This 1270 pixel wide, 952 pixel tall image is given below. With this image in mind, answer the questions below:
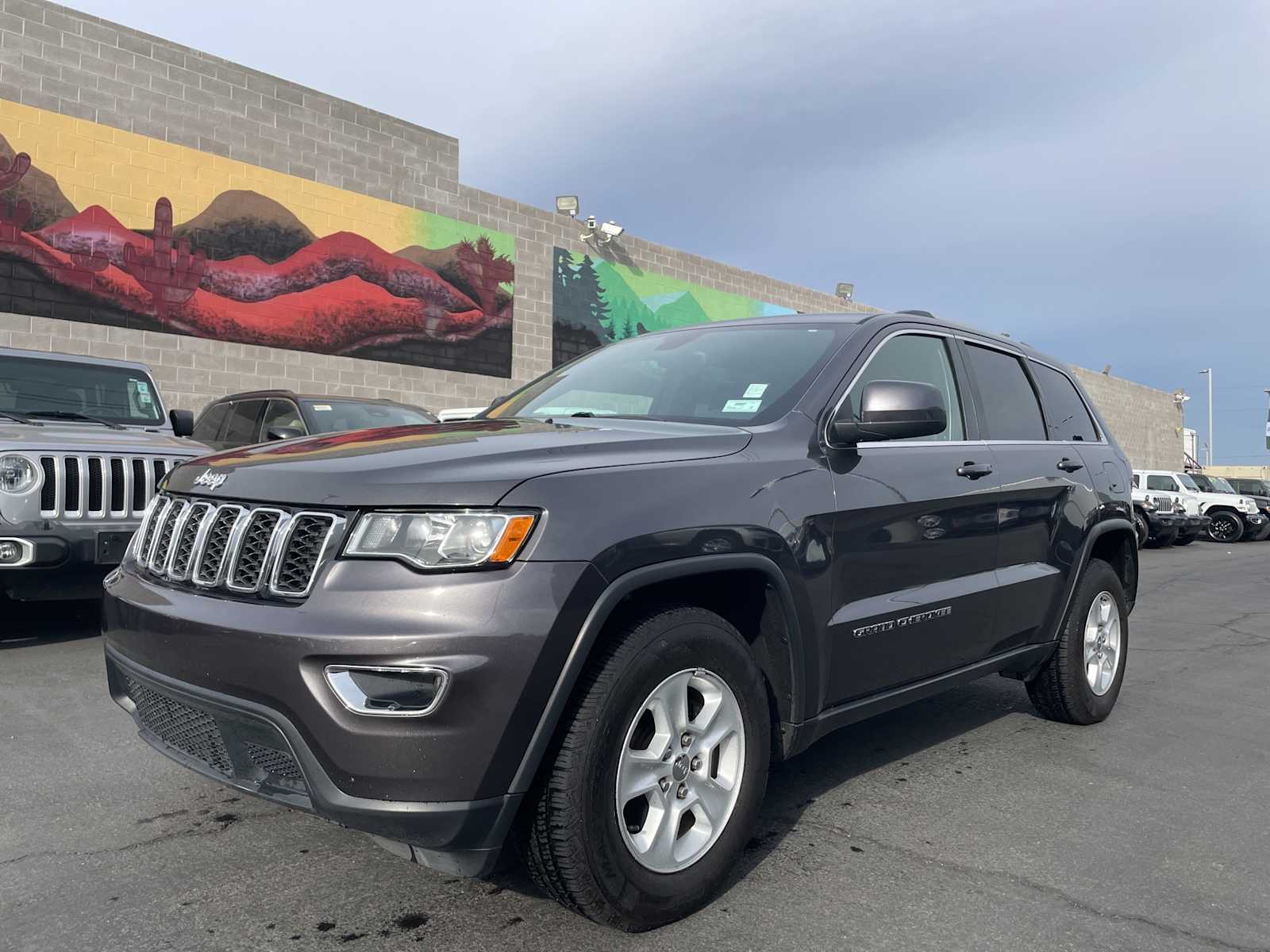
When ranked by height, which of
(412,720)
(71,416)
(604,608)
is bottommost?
(412,720)

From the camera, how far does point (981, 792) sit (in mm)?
3980

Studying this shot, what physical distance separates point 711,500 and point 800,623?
1.72 feet

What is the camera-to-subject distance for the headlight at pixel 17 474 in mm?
5691

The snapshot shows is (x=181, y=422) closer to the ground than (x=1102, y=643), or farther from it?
farther from it

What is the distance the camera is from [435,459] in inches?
104

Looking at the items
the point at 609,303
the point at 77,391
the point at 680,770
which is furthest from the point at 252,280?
the point at 680,770

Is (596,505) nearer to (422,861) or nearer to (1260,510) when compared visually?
(422,861)

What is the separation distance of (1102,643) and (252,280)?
1342cm

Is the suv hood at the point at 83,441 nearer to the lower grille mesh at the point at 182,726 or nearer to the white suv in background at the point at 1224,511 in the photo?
the lower grille mesh at the point at 182,726

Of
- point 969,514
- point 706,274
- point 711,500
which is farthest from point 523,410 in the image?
point 706,274

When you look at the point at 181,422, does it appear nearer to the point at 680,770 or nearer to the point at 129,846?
the point at 129,846

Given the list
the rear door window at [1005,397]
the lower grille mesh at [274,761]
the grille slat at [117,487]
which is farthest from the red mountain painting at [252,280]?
the lower grille mesh at [274,761]

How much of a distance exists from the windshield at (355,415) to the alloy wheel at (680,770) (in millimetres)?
6411

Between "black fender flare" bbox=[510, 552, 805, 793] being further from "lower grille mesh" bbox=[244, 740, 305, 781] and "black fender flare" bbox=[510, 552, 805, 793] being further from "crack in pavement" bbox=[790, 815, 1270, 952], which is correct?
"crack in pavement" bbox=[790, 815, 1270, 952]
